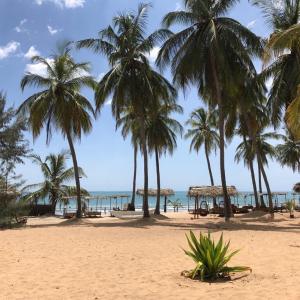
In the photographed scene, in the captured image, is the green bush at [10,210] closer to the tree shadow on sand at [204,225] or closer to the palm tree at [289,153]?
the tree shadow on sand at [204,225]

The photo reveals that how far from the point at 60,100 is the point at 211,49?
31.5 feet

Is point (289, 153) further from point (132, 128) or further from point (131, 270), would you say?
point (131, 270)

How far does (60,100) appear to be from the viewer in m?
27.0

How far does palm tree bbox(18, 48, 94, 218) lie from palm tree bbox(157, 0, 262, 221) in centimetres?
599

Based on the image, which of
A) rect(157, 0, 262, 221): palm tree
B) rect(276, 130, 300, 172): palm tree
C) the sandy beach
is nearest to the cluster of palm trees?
rect(157, 0, 262, 221): palm tree

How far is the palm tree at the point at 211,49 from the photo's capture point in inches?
930

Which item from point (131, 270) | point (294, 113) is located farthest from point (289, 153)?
point (131, 270)

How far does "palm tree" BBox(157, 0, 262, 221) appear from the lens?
2361cm

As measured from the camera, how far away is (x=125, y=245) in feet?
44.1

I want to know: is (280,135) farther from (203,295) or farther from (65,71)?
(203,295)

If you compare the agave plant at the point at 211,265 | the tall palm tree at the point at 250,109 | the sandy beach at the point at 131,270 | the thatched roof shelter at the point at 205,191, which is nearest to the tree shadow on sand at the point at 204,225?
the sandy beach at the point at 131,270

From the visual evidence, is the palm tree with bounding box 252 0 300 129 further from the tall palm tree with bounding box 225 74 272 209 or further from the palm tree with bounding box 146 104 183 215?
the palm tree with bounding box 146 104 183 215

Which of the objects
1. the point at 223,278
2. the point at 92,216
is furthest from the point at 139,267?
the point at 92,216

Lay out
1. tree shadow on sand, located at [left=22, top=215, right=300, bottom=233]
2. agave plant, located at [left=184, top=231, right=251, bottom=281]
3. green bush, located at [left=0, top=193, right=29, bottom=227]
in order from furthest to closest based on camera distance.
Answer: green bush, located at [left=0, top=193, right=29, bottom=227], tree shadow on sand, located at [left=22, top=215, right=300, bottom=233], agave plant, located at [left=184, top=231, right=251, bottom=281]
